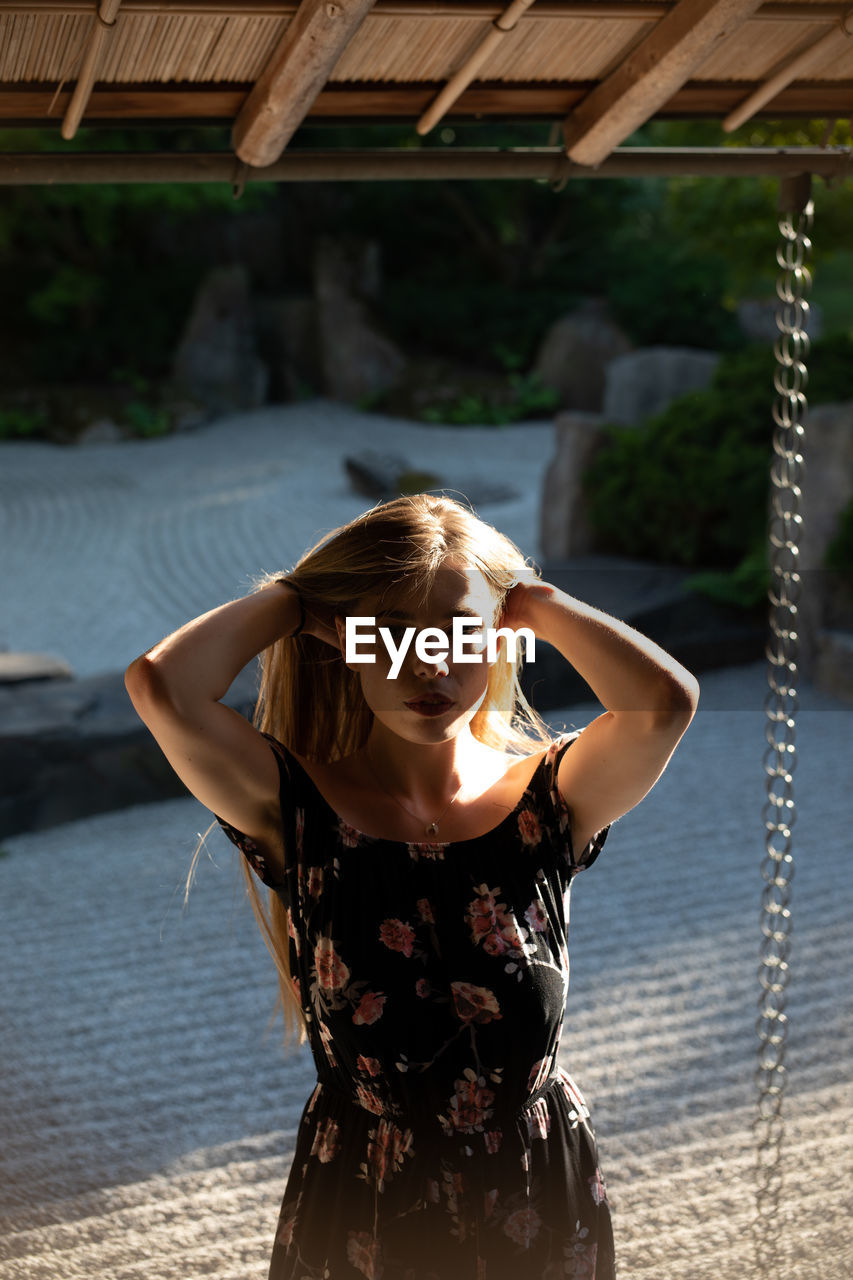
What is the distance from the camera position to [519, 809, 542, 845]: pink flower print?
1.34 m

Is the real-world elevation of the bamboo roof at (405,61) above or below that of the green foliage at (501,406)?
below

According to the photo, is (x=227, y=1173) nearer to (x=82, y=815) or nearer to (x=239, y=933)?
(x=239, y=933)

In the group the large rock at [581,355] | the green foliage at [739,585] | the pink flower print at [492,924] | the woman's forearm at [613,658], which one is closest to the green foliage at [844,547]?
the green foliage at [739,585]

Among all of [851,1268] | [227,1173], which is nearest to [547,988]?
[851,1268]

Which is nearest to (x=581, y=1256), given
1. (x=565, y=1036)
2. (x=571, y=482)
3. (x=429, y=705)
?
(x=429, y=705)

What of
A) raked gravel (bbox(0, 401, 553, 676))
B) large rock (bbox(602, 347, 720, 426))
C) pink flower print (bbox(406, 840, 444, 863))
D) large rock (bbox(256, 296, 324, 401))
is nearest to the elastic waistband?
pink flower print (bbox(406, 840, 444, 863))

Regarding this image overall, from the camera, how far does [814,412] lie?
650cm

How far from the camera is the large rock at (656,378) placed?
32.8 ft

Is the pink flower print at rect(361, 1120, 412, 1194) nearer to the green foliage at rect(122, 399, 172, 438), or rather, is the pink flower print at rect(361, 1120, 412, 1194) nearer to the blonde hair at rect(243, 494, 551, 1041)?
the blonde hair at rect(243, 494, 551, 1041)

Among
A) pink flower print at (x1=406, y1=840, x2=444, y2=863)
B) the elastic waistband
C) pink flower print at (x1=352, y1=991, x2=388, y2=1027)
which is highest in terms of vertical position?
pink flower print at (x1=406, y1=840, x2=444, y2=863)

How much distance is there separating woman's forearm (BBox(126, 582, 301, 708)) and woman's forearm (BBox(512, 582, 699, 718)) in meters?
0.27

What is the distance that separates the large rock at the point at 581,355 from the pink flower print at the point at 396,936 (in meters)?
13.1

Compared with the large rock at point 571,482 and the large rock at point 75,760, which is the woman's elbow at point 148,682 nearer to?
the large rock at point 75,760

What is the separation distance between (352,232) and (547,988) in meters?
16.2
